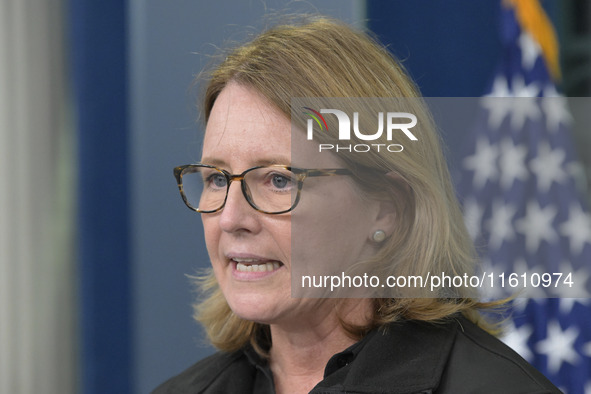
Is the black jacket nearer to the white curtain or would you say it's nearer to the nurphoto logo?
the nurphoto logo

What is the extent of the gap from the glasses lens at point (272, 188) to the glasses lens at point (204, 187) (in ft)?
0.19

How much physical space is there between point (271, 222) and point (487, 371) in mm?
409

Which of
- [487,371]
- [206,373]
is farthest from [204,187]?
[487,371]

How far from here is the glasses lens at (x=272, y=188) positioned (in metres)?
1.14

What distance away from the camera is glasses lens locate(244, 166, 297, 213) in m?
1.14

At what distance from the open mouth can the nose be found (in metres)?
0.06

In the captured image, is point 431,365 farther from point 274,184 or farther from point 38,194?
point 38,194

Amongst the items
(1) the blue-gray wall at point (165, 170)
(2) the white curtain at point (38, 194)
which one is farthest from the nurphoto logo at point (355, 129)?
(2) the white curtain at point (38, 194)

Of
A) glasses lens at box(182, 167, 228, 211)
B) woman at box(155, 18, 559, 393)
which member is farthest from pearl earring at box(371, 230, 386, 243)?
glasses lens at box(182, 167, 228, 211)

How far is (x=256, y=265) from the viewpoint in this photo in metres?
1.18

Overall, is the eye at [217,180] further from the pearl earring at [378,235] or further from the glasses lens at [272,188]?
the pearl earring at [378,235]

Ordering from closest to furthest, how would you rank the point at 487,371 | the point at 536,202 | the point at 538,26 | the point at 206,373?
the point at 487,371, the point at 206,373, the point at 536,202, the point at 538,26

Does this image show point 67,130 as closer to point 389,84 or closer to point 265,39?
point 265,39

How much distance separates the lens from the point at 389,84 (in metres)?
1.18
